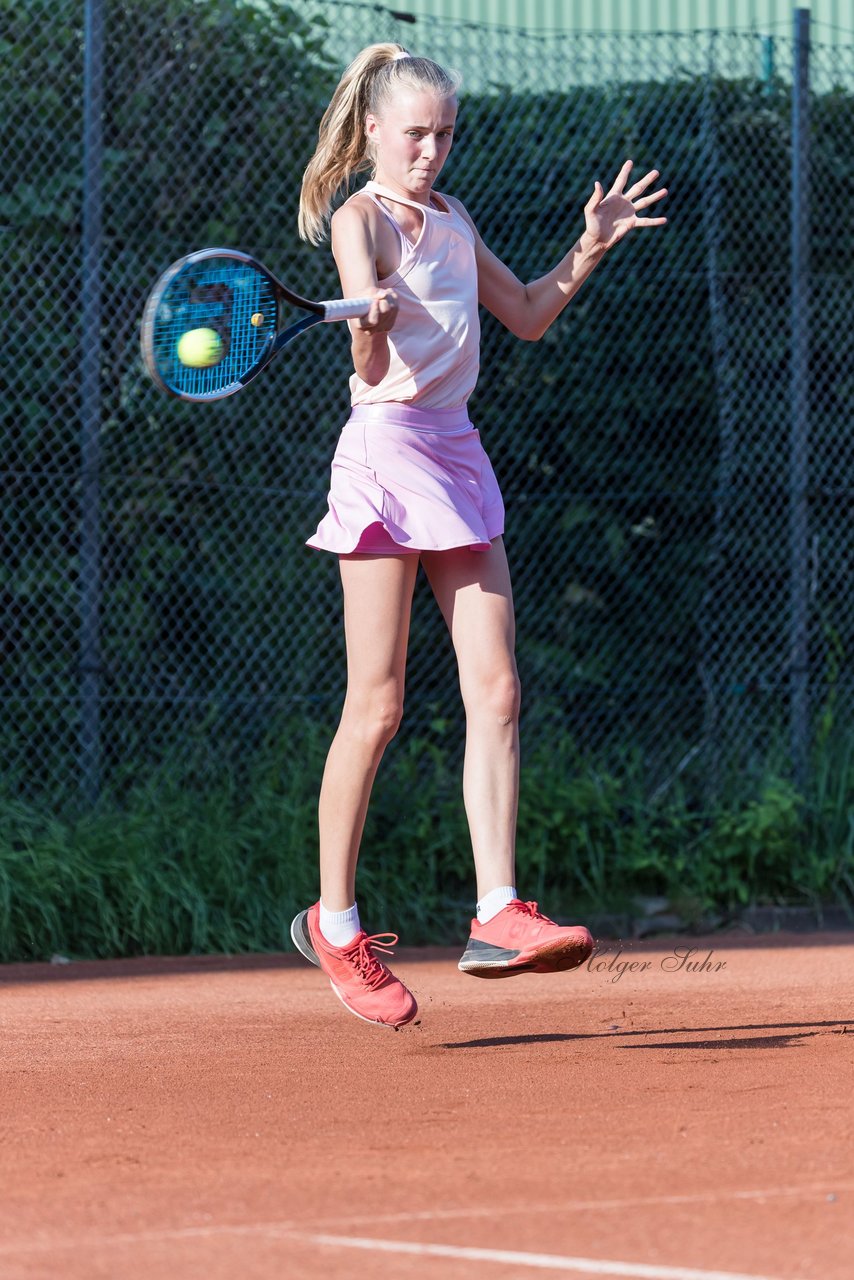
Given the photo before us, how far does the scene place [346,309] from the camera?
366 cm

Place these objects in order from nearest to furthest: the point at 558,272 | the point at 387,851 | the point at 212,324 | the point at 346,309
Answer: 1. the point at 346,309
2. the point at 212,324
3. the point at 558,272
4. the point at 387,851

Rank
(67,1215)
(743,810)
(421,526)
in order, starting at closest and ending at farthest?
(67,1215) → (421,526) → (743,810)

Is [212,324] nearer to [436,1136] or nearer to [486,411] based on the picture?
[436,1136]

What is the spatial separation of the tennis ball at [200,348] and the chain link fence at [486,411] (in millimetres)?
2771

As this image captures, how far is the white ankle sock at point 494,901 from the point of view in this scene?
3944 millimetres

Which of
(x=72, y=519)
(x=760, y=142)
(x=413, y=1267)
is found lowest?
(x=413, y=1267)

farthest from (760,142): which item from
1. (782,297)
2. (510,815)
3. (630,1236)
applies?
(630,1236)

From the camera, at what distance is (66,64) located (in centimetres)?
670

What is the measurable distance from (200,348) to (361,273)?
A: 1.25 ft

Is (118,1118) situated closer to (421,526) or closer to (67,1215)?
(67,1215)

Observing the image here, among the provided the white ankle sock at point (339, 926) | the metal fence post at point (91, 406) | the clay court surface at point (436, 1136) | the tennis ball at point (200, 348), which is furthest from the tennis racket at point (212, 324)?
the metal fence post at point (91, 406)

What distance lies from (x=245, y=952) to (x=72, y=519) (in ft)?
5.53

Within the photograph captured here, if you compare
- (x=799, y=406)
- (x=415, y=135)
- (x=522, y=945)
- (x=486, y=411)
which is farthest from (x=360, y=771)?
(x=799, y=406)

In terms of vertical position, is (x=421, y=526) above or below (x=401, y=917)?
above
